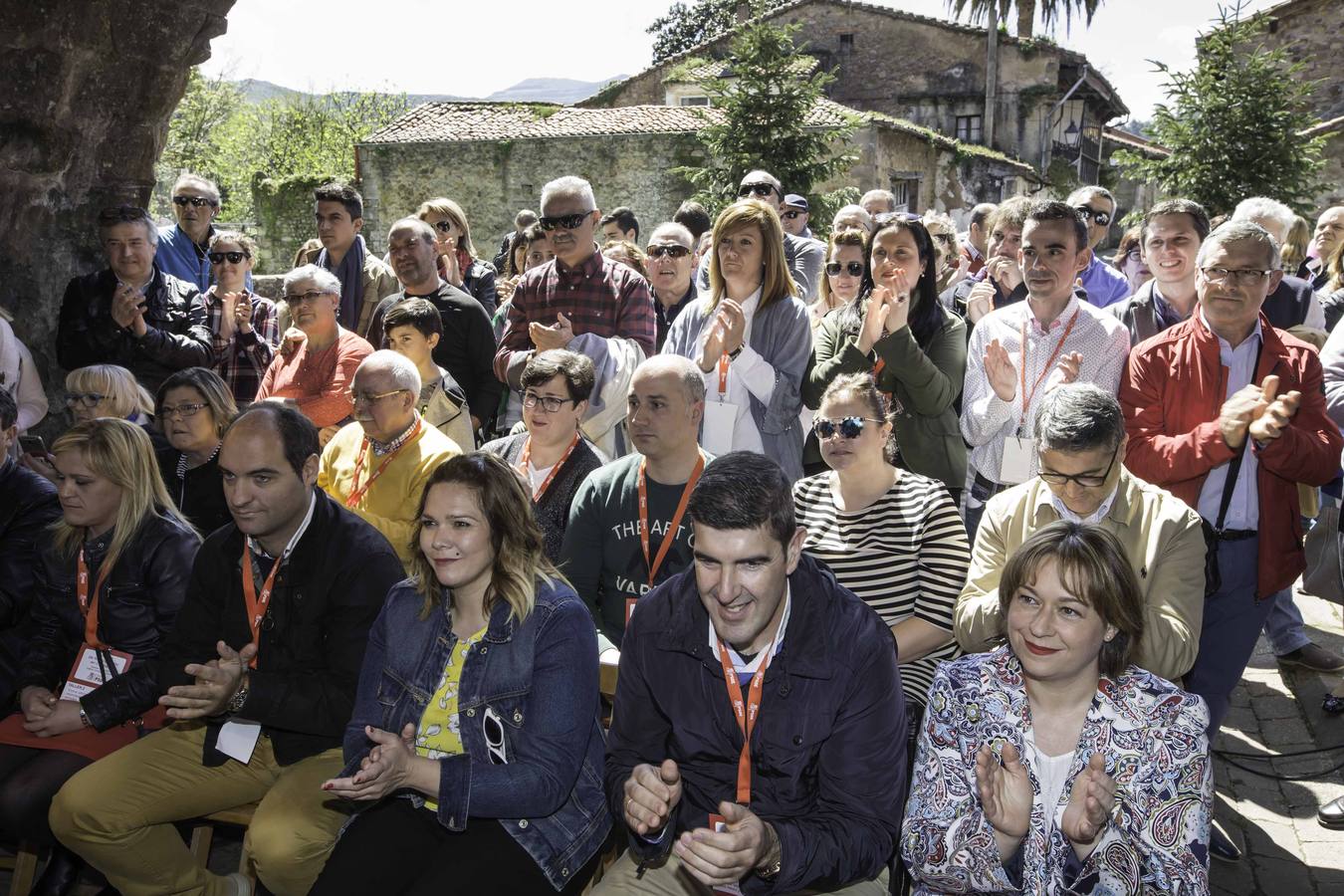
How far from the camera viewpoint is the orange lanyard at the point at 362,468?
441 centimetres

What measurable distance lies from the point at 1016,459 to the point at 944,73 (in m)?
33.0

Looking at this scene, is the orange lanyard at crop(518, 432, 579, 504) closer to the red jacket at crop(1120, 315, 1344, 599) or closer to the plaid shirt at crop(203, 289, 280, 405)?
the red jacket at crop(1120, 315, 1344, 599)

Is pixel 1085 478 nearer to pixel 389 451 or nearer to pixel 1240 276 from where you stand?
pixel 1240 276

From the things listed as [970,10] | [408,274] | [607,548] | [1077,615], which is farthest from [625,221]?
[970,10]

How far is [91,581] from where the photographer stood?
3.84 m

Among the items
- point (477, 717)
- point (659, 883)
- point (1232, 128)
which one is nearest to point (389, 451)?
point (477, 717)

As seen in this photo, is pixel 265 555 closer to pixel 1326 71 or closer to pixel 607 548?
pixel 607 548

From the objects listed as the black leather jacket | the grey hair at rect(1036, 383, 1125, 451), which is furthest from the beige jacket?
the black leather jacket

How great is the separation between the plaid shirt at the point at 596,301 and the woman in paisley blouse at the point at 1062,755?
9.96 feet

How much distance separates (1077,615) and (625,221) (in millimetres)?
6744

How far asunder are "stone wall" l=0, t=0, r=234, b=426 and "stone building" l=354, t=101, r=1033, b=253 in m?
18.0

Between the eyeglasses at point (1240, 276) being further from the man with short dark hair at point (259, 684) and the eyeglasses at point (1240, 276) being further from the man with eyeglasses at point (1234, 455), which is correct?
the man with short dark hair at point (259, 684)

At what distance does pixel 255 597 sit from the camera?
11.6 ft

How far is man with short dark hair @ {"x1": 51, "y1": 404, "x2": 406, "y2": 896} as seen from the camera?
3.30 metres
